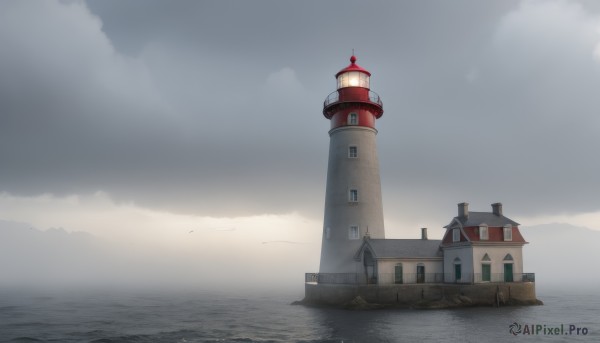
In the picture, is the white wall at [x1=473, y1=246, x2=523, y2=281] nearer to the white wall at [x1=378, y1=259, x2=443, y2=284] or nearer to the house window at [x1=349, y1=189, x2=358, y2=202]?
the white wall at [x1=378, y1=259, x2=443, y2=284]

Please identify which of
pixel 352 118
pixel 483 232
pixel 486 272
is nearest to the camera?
pixel 486 272

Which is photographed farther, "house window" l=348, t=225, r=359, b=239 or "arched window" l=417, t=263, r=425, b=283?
"house window" l=348, t=225, r=359, b=239

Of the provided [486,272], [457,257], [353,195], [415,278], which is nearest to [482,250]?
[486,272]

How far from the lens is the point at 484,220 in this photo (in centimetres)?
4659

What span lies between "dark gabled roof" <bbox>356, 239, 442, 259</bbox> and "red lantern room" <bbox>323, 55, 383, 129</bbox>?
33.5 ft

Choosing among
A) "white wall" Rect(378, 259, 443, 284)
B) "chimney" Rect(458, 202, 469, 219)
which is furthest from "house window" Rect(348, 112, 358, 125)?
"white wall" Rect(378, 259, 443, 284)

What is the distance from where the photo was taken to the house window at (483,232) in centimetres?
4517

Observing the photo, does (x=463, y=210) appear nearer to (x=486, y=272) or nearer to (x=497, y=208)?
(x=497, y=208)

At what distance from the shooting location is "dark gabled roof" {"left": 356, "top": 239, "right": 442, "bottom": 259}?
45344mm

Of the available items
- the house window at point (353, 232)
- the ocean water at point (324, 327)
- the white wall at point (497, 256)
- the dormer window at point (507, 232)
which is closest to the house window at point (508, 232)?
the dormer window at point (507, 232)

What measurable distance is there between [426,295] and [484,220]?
27.4 feet

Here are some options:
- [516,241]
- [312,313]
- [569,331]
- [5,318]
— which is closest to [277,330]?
[312,313]

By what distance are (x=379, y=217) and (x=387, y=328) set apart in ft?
49.1

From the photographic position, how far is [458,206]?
160 ft
